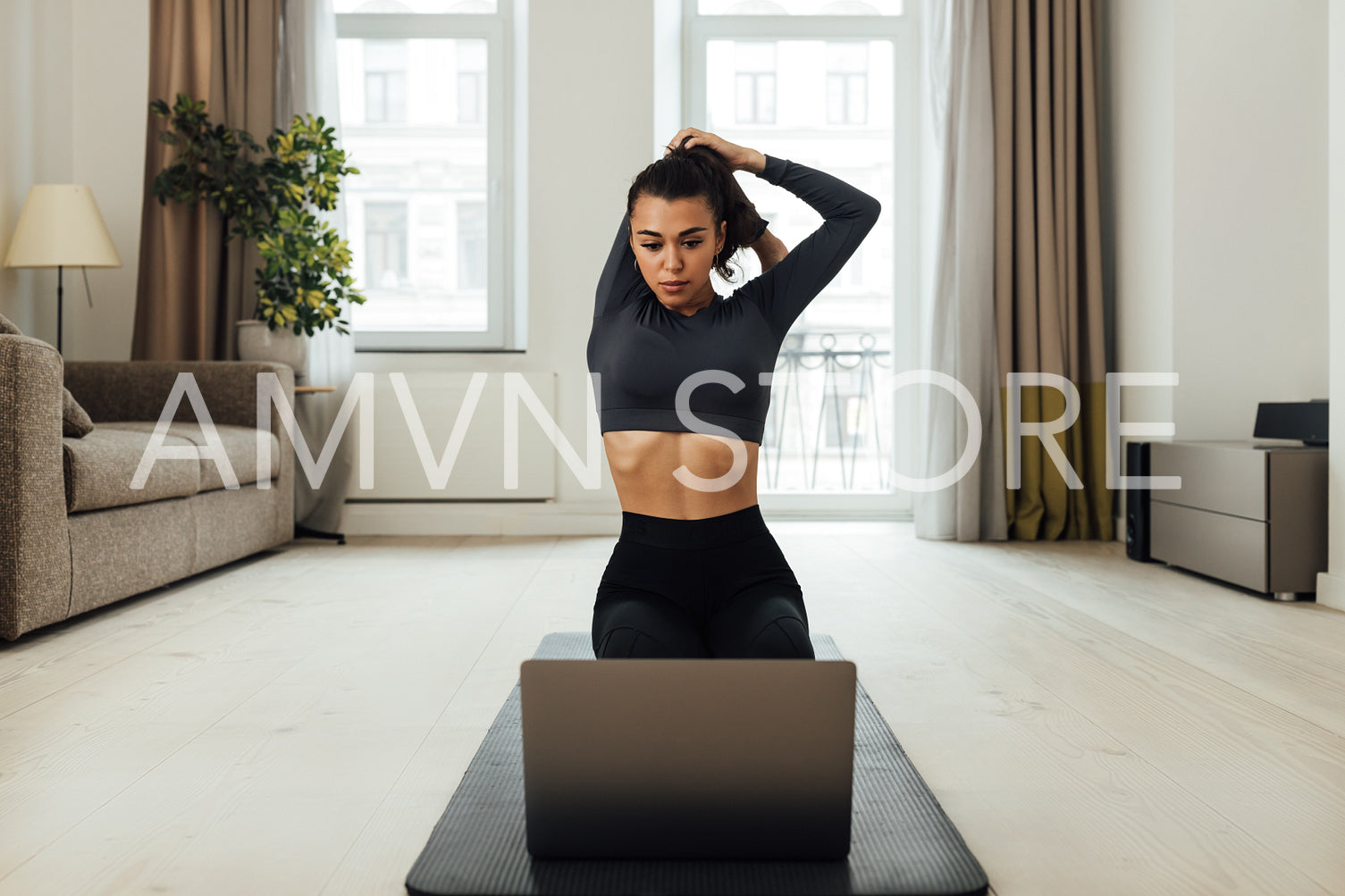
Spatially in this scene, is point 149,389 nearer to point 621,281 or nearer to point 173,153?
point 173,153

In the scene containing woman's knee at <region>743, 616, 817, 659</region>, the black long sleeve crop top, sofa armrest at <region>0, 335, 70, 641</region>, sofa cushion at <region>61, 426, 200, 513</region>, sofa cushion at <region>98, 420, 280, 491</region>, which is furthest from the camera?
sofa cushion at <region>98, 420, 280, 491</region>

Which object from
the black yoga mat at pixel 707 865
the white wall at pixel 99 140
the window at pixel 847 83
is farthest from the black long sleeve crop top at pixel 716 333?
the white wall at pixel 99 140

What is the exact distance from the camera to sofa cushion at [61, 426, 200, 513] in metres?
2.12

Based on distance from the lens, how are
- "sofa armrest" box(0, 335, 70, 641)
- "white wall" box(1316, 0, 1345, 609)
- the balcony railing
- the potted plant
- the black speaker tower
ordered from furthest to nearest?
the balcony railing → the potted plant → the black speaker tower → "white wall" box(1316, 0, 1345, 609) → "sofa armrest" box(0, 335, 70, 641)

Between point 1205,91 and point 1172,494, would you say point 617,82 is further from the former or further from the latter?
point 1172,494

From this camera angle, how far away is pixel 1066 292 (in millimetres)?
3686

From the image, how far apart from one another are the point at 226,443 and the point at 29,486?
848mm

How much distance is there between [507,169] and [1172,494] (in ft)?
9.39

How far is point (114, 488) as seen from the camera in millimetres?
2242

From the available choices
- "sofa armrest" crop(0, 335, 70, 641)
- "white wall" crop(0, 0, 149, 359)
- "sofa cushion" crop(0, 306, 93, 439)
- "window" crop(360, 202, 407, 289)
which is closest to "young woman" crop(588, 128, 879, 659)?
"sofa armrest" crop(0, 335, 70, 641)

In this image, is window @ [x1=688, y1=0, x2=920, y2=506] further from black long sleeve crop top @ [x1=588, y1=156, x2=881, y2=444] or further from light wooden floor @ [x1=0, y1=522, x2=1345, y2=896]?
black long sleeve crop top @ [x1=588, y1=156, x2=881, y2=444]

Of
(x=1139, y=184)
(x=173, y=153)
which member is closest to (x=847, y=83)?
(x=1139, y=184)

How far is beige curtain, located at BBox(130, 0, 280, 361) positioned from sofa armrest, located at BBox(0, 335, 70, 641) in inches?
67.6

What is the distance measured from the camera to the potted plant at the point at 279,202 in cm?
340
